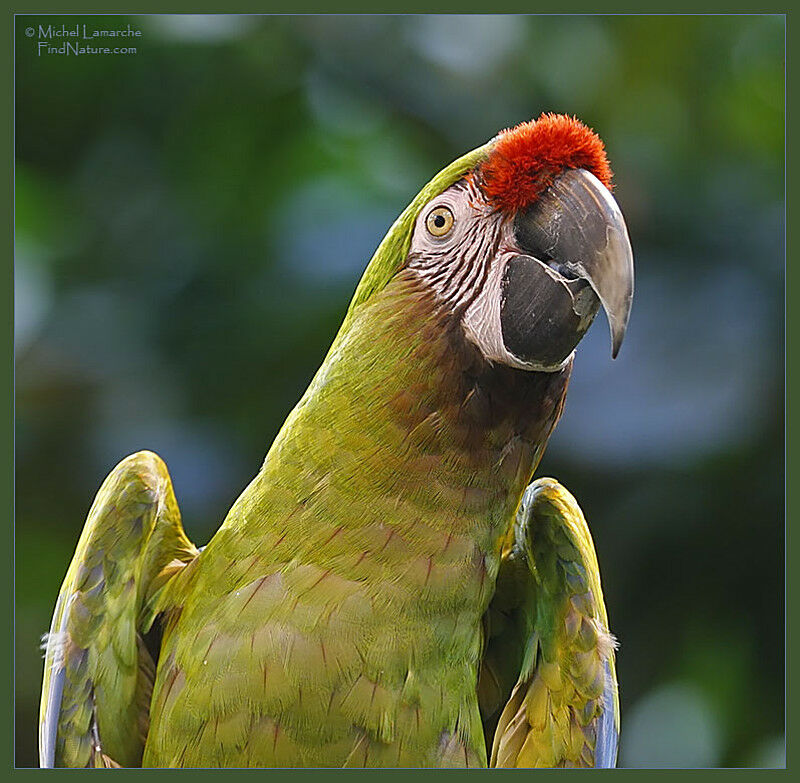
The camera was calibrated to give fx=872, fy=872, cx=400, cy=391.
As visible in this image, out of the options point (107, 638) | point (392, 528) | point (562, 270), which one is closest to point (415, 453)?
point (392, 528)

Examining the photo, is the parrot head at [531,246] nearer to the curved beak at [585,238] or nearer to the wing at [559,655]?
the curved beak at [585,238]

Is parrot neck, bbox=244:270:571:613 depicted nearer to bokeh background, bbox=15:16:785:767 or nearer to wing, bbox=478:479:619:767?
wing, bbox=478:479:619:767

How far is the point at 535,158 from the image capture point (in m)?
1.03

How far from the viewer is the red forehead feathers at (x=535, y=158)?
103 cm

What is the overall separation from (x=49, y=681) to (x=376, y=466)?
0.52 m

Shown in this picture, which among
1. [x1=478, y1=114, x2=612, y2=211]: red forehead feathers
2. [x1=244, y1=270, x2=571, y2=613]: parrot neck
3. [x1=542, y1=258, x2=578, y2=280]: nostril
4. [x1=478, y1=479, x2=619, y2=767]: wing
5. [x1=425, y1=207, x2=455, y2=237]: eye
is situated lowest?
[x1=478, y1=479, x2=619, y2=767]: wing

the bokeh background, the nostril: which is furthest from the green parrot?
the bokeh background

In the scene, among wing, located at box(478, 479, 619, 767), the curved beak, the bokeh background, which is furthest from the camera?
the bokeh background

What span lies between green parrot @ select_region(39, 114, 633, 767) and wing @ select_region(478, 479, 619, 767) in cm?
1

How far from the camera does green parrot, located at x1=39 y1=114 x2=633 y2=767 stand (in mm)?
1027

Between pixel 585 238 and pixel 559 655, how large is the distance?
0.59 meters

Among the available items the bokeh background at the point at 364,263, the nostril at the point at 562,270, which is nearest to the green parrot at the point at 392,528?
the nostril at the point at 562,270

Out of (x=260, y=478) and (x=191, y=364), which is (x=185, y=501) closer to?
(x=191, y=364)

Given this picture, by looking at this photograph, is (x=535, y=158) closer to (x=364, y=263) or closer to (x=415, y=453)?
(x=415, y=453)
